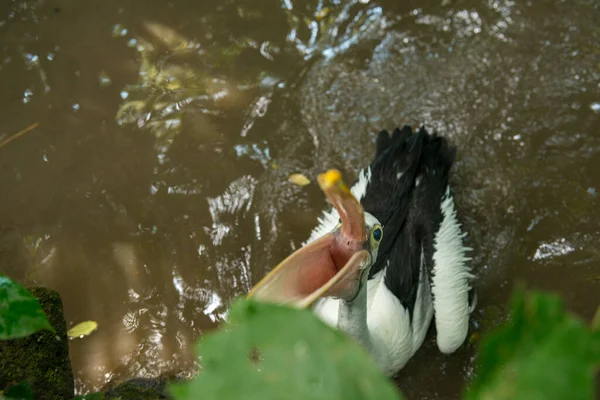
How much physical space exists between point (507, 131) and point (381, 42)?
1.13m

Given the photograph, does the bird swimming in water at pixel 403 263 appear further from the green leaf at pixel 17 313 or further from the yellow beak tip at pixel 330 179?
the green leaf at pixel 17 313

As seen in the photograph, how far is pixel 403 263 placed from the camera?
2.60 m

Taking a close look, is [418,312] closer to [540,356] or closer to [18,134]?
[540,356]

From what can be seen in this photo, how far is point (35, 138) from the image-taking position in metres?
3.72

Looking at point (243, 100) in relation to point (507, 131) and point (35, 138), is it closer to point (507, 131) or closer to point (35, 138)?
point (35, 138)

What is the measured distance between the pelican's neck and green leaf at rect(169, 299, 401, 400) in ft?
4.35

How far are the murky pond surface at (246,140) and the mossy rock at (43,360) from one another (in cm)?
80

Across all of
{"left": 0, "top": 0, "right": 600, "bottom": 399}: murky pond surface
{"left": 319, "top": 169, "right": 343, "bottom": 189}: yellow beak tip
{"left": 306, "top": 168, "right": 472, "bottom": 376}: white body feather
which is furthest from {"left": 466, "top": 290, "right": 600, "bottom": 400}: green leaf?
{"left": 0, "top": 0, "right": 600, "bottom": 399}: murky pond surface

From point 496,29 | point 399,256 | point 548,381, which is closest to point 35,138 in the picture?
point 399,256

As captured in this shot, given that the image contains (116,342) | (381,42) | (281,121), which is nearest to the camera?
(116,342)

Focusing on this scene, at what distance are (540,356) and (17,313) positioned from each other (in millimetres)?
1094

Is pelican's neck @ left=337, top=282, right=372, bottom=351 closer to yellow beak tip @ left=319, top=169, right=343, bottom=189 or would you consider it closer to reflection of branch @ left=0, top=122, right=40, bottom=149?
yellow beak tip @ left=319, top=169, right=343, bottom=189

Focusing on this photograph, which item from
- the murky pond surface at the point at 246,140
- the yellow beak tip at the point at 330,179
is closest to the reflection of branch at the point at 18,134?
the murky pond surface at the point at 246,140

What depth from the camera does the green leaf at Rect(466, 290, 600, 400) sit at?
2.19ft
